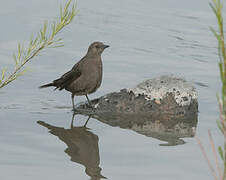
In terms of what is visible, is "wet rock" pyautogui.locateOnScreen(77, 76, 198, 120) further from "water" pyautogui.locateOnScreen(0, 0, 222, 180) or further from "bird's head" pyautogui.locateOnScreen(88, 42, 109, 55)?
"bird's head" pyautogui.locateOnScreen(88, 42, 109, 55)

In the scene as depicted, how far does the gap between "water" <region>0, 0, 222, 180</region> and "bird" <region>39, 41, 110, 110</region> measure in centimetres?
30

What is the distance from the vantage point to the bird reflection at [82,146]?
606cm

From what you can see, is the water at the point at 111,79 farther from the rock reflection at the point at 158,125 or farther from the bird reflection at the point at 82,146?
the rock reflection at the point at 158,125

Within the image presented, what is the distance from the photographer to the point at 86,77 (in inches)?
345

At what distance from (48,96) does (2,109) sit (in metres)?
1.15

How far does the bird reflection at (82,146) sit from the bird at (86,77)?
95 cm

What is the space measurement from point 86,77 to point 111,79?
54.9 inches

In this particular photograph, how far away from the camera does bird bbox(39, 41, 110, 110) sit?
8.75 metres

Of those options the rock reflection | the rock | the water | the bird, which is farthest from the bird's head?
the rock reflection

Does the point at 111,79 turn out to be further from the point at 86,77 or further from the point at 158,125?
the point at 158,125

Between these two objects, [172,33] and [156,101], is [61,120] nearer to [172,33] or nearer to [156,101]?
[156,101]

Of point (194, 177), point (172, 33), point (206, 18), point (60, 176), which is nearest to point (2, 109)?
point (60, 176)

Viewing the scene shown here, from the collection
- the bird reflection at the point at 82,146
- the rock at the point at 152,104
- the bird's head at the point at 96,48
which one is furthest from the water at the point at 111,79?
the bird's head at the point at 96,48

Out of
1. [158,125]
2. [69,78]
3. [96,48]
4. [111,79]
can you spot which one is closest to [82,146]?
[158,125]
